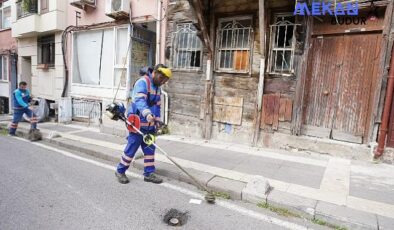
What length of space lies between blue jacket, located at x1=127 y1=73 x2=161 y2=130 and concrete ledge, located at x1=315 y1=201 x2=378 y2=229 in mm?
2742

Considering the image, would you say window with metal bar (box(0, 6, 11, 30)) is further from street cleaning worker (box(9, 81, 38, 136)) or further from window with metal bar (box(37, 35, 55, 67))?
street cleaning worker (box(9, 81, 38, 136))

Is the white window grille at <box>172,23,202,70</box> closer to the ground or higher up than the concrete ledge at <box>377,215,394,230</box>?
higher up

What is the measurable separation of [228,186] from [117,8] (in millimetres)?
7189

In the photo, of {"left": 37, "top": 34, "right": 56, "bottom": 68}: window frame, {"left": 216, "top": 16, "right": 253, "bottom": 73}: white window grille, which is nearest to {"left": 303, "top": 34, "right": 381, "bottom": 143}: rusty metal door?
{"left": 216, "top": 16, "right": 253, "bottom": 73}: white window grille

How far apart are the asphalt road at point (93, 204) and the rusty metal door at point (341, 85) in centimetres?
346

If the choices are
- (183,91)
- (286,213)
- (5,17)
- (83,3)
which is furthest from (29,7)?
(286,213)

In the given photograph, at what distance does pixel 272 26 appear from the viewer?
636 centimetres

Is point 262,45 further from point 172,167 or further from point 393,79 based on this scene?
point 172,167

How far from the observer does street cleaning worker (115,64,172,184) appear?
4254 millimetres

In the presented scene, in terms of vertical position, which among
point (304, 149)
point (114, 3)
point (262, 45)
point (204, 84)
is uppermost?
point (114, 3)

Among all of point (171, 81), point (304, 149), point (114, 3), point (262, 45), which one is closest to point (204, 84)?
point (171, 81)

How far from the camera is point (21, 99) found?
8.23 m

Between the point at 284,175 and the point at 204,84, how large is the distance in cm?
359

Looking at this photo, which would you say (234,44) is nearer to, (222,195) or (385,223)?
(222,195)
